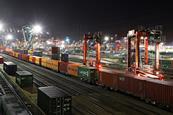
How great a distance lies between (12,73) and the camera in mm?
53188

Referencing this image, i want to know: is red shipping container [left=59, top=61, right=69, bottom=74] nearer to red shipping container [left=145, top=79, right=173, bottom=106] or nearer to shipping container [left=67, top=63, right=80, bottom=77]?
shipping container [left=67, top=63, right=80, bottom=77]

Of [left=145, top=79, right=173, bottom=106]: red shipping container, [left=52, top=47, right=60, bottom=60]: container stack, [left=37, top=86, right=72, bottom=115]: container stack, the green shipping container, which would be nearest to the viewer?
[left=37, top=86, right=72, bottom=115]: container stack

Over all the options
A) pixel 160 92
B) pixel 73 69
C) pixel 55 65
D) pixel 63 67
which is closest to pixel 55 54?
pixel 55 65

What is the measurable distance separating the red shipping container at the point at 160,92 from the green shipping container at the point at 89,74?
13.3m

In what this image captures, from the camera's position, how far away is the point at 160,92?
26766 millimetres

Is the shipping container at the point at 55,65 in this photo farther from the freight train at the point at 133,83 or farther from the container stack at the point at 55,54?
the container stack at the point at 55,54

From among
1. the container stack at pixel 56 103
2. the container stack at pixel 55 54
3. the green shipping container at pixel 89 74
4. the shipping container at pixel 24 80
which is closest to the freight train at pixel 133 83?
the green shipping container at pixel 89 74

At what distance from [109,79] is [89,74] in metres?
5.75

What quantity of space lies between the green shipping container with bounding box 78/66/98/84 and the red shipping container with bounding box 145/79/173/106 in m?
13.3

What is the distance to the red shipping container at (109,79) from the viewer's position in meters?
35.3

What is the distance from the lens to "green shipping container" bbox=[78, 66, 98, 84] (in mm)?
40791

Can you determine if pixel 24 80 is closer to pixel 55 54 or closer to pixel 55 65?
pixel 55 65

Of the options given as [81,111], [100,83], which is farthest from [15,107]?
[100,83]

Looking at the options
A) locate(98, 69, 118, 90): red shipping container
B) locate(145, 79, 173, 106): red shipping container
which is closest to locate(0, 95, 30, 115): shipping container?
locate(145, 79, 173, 106): red shipping container
